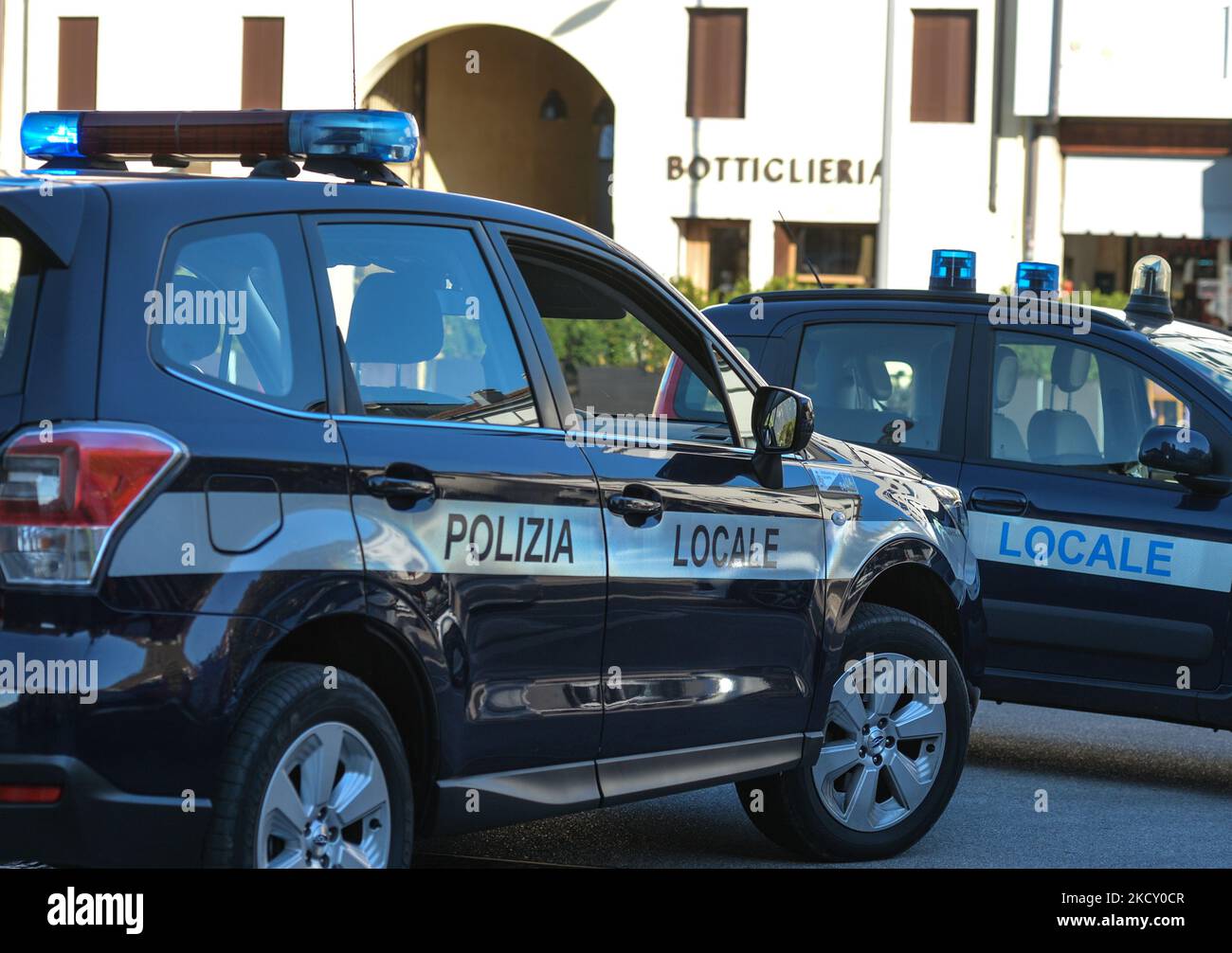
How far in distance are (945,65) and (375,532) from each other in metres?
27.2

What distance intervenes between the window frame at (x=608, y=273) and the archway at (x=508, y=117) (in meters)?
28.3

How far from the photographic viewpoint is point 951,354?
25.7 ft

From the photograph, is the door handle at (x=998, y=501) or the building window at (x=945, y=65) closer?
the door handle at (x=998, y=501)

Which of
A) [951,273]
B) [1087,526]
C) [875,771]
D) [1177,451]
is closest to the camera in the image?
[875,771]

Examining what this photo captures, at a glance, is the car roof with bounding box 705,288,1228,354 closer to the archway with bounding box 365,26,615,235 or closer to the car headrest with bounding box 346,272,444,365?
the car headrest with bounding box 346,272,444,365

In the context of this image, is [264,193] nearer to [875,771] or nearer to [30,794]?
[30,794]

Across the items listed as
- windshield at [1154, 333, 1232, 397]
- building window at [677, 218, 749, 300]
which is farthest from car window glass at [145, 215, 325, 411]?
building window at [677, 218, 749, 300]

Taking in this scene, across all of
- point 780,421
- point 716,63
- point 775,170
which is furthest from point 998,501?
point 716,63

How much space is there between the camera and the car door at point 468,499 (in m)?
4.29

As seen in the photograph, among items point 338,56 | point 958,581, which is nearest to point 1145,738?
point 958,581

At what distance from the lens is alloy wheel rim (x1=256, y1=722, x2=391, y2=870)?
396 centimetres

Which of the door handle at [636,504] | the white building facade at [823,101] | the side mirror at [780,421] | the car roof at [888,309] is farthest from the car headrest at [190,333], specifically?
the white building facade at [823,101]

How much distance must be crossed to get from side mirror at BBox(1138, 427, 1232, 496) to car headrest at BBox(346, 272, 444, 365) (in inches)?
134

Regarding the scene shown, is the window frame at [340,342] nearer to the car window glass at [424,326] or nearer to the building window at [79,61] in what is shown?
the car window glass at [424,326]
